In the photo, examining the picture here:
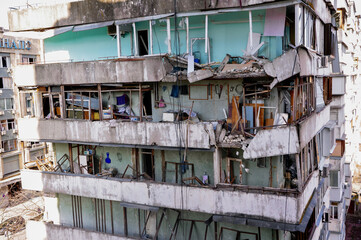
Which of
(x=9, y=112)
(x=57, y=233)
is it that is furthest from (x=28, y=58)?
(x=57, y=233)

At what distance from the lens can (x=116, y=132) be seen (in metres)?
16.5

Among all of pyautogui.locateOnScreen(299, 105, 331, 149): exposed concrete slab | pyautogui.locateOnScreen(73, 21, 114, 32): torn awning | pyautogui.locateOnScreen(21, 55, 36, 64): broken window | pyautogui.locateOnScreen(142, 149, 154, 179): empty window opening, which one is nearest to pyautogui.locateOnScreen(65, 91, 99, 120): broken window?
pyautogui.locateOnScreen(73, 21, 114, 32): torn awning

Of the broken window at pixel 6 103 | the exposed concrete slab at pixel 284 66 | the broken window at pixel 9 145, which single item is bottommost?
the broken window at pixel 9 145

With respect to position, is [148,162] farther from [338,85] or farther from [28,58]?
[28,58]

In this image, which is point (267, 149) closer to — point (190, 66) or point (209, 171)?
point (209, 171)

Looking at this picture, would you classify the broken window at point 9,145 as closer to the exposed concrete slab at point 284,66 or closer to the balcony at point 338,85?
the balcony at point 338,85

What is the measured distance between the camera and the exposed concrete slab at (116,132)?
14789mm

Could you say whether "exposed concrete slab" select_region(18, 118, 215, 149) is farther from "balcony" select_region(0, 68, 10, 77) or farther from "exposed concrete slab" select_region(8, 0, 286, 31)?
"balcony" select_region(0, 68, 10, 77)

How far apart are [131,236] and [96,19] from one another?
435 inches

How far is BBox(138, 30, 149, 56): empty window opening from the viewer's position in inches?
700

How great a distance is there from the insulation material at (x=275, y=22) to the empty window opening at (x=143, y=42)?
6.16m

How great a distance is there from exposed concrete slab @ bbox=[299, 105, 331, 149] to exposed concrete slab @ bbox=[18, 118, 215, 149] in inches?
137

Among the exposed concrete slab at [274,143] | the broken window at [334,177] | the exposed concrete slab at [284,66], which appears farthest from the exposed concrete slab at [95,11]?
the broken window at [334,177]

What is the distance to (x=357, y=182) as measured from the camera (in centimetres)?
4475
